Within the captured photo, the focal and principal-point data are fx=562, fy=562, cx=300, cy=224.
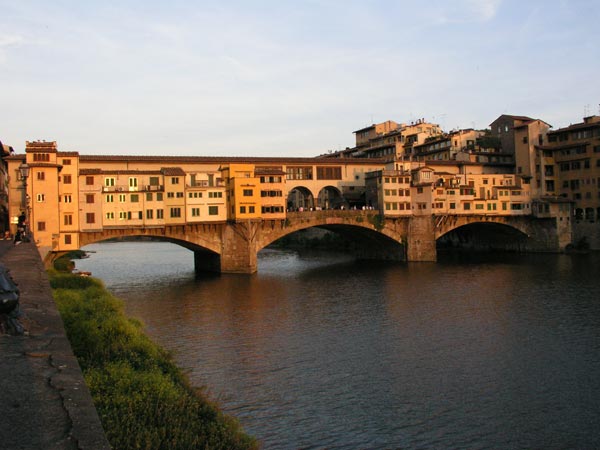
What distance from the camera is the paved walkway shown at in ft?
21.2

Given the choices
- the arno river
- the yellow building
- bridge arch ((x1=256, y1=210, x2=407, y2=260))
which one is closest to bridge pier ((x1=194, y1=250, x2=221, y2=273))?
bridge arch ((x1=256, y1=210, x2=407, y2=260))

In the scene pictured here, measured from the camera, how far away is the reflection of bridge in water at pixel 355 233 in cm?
5988

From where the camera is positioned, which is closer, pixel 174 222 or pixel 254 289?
pixel 254 289

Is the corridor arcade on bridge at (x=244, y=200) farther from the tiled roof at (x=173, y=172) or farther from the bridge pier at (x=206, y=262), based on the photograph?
the bridge pier at (x=206, y=262)

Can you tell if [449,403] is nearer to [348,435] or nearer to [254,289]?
[348,435]

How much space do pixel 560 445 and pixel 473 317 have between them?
18591 mm

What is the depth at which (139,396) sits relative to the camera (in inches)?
494

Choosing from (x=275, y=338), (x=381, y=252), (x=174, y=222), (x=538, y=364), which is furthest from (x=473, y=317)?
(x=381, y=252)

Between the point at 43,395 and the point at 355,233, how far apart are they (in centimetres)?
6920

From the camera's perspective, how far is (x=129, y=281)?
56375 mm

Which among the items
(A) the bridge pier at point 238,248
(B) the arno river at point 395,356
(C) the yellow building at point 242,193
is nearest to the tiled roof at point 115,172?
(C) the yellow building at point 242,193

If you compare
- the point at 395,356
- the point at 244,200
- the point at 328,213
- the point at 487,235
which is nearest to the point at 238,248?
the point at 244,200

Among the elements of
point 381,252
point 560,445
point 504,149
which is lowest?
point 560,445

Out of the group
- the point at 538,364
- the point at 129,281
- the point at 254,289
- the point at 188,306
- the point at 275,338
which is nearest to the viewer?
the point at 538,364
